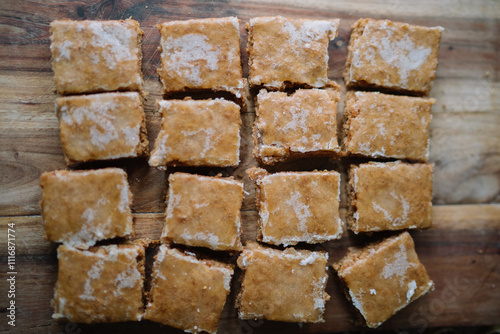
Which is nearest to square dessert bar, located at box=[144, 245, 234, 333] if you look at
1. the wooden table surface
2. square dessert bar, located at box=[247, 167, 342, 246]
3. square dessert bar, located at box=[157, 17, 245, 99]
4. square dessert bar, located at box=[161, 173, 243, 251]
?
square dessert bar, located at box=[161, 173, 243, 251]

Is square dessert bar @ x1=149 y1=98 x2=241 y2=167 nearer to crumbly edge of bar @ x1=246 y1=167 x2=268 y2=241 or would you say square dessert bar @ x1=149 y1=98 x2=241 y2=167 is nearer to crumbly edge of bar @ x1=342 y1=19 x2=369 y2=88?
crumbly edge of bar @ x1=246 y1=167 x2=268 y2=241

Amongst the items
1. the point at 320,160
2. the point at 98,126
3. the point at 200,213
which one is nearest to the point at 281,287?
the point at 200,213

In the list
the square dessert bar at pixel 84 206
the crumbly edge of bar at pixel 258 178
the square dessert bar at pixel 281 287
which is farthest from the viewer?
the crumbly edge of bar at pixel 258 178

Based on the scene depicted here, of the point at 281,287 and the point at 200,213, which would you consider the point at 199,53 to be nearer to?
the point at 200,213

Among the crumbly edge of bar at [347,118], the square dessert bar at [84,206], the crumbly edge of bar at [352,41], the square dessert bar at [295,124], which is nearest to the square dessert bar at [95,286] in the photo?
the square dessert bar at [84,206]

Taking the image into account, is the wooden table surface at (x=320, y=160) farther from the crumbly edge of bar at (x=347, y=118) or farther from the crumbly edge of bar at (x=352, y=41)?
the crumbly edge of bar at (x=347, y=118)
